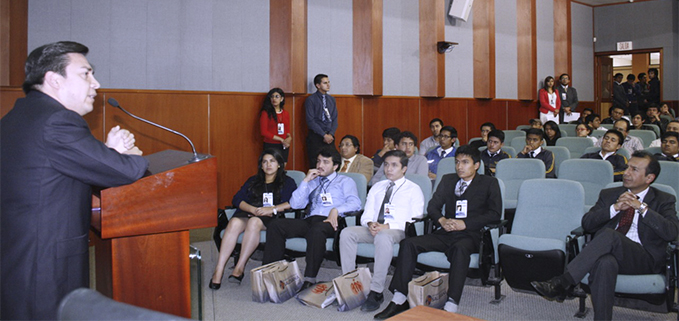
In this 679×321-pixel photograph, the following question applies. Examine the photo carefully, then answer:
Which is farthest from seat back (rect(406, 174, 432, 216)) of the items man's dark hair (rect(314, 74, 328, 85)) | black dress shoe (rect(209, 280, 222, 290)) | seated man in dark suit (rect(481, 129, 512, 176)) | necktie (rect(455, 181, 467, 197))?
man's dark hair (rect(314, 74, 328, 85))

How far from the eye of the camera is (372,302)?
13.1 ft

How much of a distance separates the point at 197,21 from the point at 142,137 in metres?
1.60

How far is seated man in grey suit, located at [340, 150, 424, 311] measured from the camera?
13.3ft

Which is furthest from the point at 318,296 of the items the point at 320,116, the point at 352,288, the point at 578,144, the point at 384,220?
the point at 578,144

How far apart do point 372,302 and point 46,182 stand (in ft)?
8.54

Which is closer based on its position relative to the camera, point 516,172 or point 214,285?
point 214,285

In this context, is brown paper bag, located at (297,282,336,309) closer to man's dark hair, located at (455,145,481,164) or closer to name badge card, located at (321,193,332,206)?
name badge card, located at (321,193,332,206)

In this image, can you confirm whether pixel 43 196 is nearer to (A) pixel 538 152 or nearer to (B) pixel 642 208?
(B) pixel 642 208

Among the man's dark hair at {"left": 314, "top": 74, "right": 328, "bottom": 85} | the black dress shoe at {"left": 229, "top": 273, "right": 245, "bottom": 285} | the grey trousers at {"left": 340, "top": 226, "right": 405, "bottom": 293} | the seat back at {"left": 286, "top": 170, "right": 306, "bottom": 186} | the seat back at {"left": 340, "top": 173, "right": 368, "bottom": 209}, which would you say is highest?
the man's dark hair at {"left": 314, "top": 74, "right": 328, "bottom": 85}

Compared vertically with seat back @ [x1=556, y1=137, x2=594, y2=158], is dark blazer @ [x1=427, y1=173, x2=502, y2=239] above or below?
below

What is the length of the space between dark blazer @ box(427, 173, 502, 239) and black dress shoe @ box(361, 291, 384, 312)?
724mm

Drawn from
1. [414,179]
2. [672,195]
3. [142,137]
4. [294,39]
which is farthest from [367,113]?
[672,195]

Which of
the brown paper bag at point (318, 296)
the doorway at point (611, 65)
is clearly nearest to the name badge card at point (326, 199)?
→ the brown paper bag at point (318, 296)

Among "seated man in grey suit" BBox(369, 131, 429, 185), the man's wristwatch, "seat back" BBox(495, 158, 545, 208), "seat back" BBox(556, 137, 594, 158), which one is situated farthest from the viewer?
"seat back" BBox(556, 137, 594, 158)
